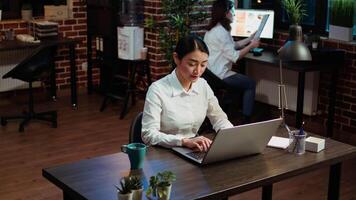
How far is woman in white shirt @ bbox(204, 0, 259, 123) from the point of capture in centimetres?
530

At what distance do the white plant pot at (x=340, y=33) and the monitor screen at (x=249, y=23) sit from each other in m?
0.69

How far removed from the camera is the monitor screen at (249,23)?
19.0ft

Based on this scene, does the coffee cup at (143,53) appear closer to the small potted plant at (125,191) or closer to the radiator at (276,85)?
the radiator at (276,85)

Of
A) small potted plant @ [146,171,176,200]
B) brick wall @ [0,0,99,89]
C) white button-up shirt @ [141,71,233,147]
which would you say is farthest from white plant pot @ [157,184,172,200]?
brick wall @ [0,0,99,89]

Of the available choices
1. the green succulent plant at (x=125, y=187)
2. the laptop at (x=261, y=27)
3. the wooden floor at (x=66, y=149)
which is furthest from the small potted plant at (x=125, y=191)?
the laptop at (x=261, y=27)

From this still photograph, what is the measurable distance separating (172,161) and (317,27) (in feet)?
11.6

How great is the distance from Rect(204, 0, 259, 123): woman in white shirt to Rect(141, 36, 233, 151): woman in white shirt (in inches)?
92.3

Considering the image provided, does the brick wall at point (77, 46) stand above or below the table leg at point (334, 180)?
above

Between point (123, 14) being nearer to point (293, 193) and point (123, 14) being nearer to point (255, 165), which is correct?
point (293, 193)

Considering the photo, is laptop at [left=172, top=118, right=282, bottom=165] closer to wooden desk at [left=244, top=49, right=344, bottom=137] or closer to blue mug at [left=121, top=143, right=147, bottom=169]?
blue mug at [left=121, top=143, right=147, bottom=169]

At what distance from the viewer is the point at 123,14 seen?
6141 millimetres

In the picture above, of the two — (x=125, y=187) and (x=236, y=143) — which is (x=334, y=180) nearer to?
(x=236, y=143)

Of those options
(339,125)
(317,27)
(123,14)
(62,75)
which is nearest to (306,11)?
(317,27)

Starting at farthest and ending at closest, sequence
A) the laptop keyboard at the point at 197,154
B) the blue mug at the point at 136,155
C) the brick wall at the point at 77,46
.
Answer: the brick wall at the point at 77,46 → the laptop keyboard at the point at 197,154 → the blue mug at the point at 136,155
